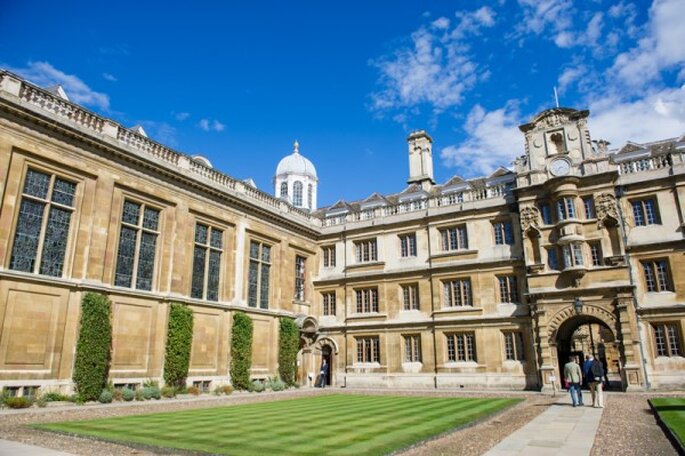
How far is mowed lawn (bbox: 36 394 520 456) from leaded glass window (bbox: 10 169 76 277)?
734 centimetres

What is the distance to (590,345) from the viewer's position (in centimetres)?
4203

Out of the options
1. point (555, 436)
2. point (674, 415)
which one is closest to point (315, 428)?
point (555, 436)

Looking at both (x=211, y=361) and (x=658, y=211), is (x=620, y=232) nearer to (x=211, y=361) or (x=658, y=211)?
(x=658, y=211)

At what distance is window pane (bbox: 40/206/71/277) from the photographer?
18.1 meters

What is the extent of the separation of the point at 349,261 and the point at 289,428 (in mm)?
21420

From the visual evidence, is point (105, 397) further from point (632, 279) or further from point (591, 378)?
point (632, 279)

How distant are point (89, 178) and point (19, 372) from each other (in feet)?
26.0

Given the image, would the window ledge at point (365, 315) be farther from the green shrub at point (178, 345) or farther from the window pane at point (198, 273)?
the green shrub at point (178, 345)

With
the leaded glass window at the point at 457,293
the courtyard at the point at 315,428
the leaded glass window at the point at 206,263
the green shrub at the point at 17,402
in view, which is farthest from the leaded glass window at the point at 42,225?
the leaded glass window at the point at 457,293

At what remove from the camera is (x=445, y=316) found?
2842cm

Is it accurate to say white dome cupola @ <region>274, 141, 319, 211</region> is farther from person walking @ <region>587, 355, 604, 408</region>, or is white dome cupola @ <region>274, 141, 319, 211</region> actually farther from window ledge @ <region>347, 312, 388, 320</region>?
person walking @ <region>587, 355, 604, 408</region>

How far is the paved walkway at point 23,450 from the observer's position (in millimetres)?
8461

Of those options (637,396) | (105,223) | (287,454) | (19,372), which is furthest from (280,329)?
(287,454)

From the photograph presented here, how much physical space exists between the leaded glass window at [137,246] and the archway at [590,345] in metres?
20.6
